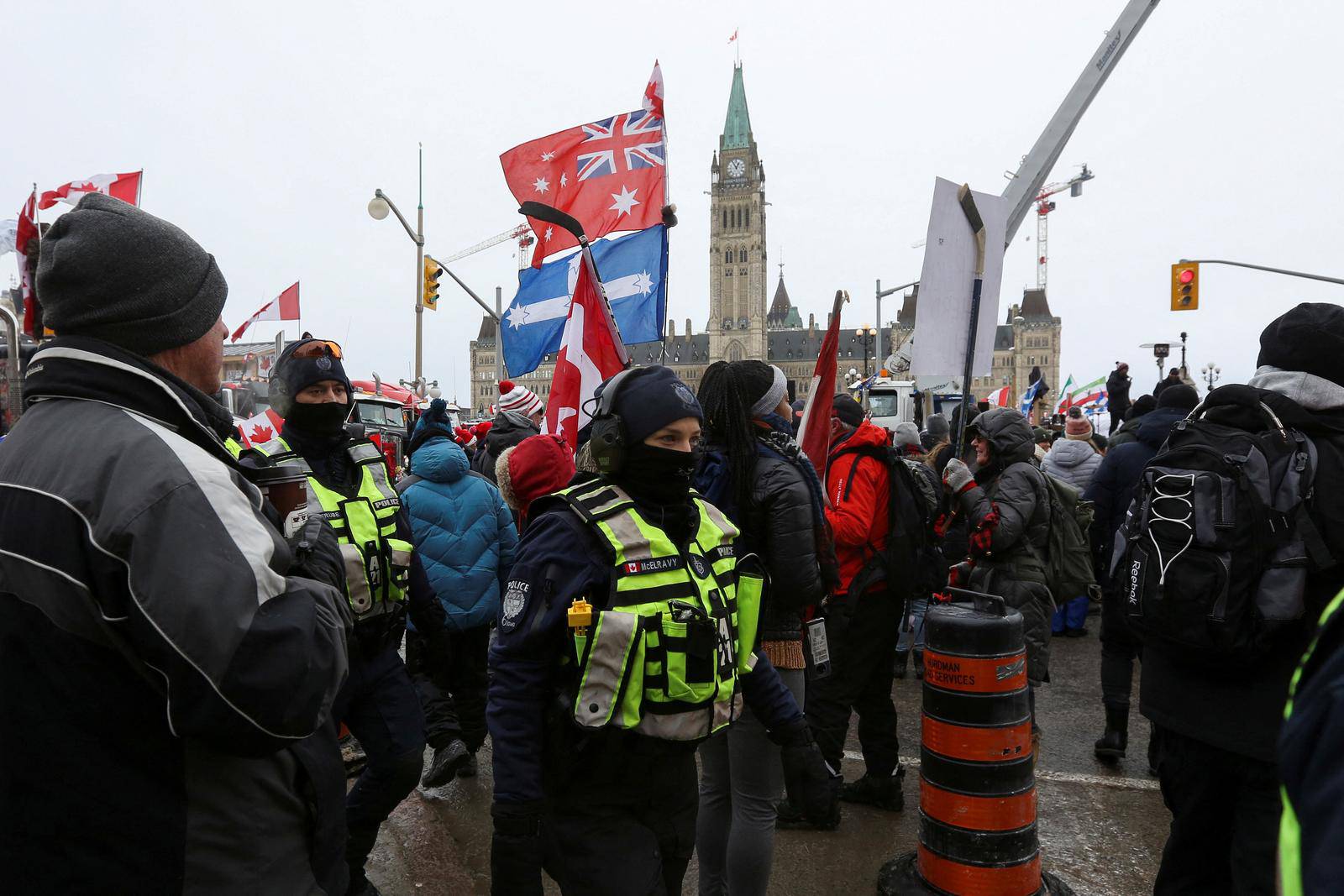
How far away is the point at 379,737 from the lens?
332 centimetres

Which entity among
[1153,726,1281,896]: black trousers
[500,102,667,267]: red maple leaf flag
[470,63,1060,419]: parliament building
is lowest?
[1153,726,1281,896]: black trousers

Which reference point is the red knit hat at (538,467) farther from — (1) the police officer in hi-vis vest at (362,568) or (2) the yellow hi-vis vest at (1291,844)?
(2) the yellow hi-vis vest at (1291,844)

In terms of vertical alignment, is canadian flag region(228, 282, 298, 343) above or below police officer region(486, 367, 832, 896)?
above

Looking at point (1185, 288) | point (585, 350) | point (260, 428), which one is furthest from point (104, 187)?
point (1185, 288)

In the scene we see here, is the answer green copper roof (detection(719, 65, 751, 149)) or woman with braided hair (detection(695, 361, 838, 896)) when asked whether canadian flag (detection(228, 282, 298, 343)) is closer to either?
woman with braided hair (detection(695, 361, 838, 896))

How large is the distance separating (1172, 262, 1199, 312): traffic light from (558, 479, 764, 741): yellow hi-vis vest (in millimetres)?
24922

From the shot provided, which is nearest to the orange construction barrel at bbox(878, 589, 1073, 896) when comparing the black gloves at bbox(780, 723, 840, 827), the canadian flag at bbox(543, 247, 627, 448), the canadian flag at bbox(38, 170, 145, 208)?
the black gloves at bbox(780, 723, 840, 827)

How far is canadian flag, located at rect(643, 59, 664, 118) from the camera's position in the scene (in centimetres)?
514

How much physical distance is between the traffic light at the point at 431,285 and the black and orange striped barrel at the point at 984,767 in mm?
23650

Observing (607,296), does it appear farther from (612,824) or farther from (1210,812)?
(1210,812)

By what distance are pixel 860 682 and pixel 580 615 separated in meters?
2.78

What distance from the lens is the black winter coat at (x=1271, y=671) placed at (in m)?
2.48

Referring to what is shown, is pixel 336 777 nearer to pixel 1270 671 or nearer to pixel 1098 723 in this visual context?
pixel 1270 671

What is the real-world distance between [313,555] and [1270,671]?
2.80m
